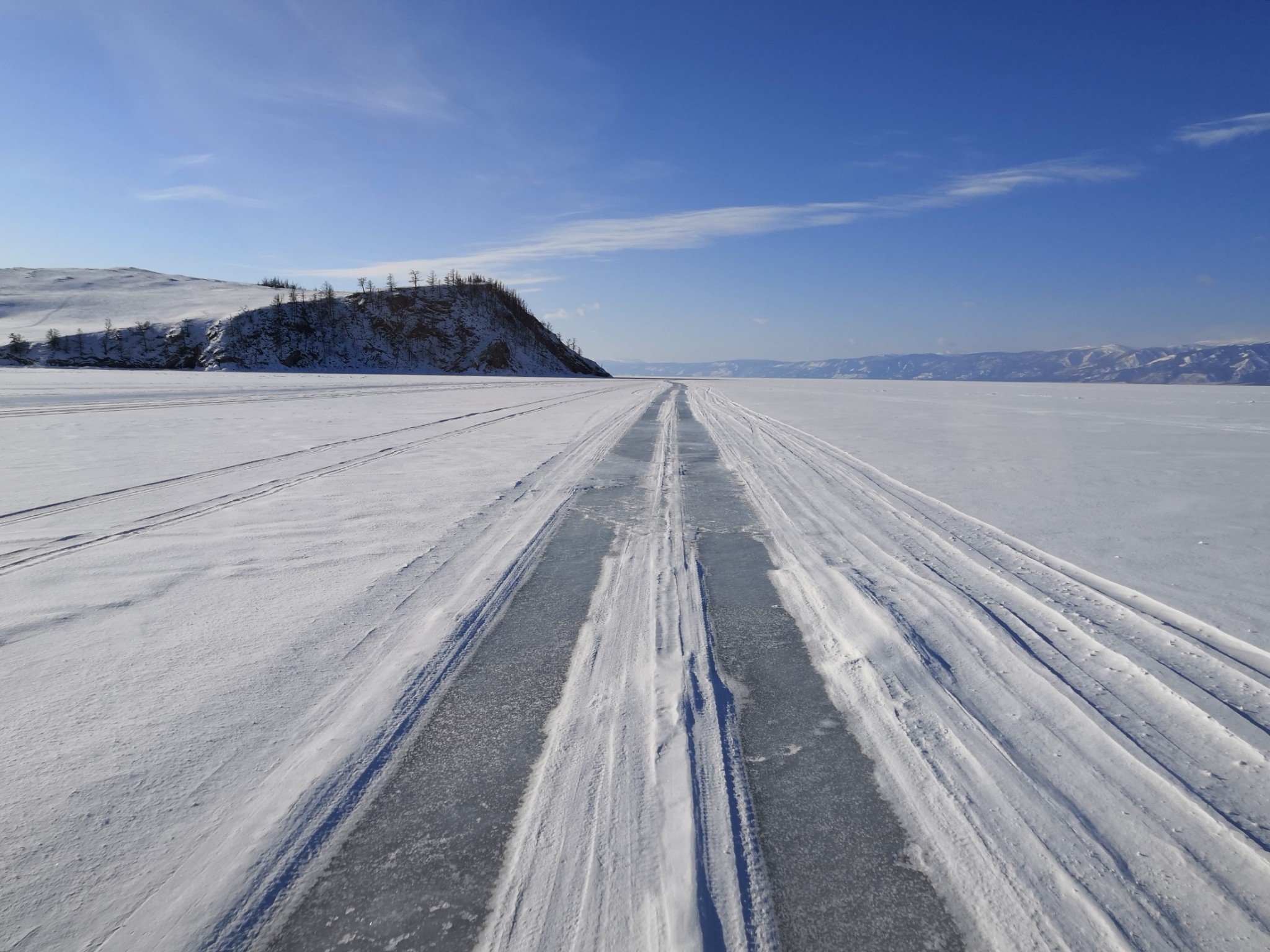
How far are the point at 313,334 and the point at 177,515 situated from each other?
219 ft

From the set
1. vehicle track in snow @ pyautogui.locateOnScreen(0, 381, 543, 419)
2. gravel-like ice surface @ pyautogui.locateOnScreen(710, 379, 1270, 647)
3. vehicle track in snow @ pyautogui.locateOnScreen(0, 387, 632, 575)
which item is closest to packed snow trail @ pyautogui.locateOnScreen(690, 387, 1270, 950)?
gravel-like ice surface @ pyautogui.locateOnScreen(710, 379, 1270, 647)

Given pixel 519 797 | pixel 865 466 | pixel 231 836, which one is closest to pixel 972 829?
pixel 519 797

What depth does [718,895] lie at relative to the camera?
1688mm

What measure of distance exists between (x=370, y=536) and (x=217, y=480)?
325 cm

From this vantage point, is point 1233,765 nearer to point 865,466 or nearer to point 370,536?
point 370,536

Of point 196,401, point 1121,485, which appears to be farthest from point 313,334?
point 1121,485

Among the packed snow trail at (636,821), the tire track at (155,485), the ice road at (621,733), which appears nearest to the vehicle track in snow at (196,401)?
the tire track at (155,485)

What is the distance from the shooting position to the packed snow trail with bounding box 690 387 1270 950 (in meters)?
1.67

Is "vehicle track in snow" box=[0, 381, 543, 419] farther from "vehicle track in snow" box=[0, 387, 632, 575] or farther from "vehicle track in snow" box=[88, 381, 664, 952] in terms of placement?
"vehicle track in snow" box=[88, 381, 664, 952]

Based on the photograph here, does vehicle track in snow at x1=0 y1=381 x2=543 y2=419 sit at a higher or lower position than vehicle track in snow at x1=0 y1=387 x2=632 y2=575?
higher

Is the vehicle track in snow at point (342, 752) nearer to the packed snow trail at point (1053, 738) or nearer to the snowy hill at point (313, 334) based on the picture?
the packed snow trail at point (1053, 738)

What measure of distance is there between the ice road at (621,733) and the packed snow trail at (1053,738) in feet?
0.04

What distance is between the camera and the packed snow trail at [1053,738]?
5.49ft

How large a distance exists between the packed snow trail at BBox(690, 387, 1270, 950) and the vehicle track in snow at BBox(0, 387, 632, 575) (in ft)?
16.4
